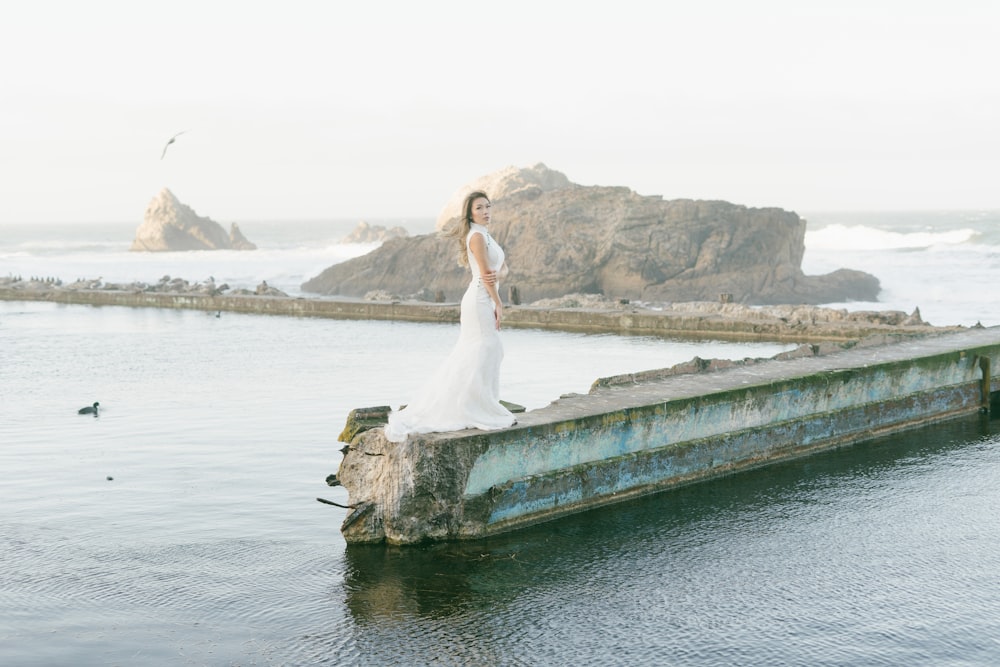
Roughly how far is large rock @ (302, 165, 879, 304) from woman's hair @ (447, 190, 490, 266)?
3677 centimetres

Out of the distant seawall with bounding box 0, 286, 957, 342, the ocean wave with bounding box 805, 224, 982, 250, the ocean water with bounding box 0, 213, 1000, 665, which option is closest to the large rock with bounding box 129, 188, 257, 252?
the ocean wave with bounding box 805, 224, 982, 250

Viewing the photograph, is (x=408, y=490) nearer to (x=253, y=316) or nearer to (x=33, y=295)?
(x=253, y=316)

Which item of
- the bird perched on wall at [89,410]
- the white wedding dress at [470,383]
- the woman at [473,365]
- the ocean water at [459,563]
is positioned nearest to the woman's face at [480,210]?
the woman at [473,365]

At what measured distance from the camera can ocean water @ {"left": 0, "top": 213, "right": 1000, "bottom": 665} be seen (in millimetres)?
6961

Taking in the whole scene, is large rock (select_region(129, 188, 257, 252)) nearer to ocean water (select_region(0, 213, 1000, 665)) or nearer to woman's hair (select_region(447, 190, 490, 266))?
ocean water (select_region(0, 213, 1000, 665))

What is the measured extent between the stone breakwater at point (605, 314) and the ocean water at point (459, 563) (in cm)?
799

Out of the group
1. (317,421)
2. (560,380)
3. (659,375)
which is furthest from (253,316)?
(659,375)

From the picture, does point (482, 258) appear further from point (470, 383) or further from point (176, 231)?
point (176, 231)

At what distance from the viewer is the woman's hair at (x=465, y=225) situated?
9273 mm

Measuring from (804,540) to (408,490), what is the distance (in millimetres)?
3179

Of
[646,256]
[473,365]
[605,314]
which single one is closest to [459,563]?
[473,365]

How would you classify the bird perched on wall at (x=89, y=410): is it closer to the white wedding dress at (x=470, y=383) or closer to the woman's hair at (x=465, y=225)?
the white wedding dress at (x=470, y=383)

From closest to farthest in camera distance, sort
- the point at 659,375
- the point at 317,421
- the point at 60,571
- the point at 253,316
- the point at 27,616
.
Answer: the point at 27,616 → the point at 60,571 → the point at 659,375 → the point at 317,421 → the point at 253,316

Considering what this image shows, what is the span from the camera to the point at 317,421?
15336 millimetres
